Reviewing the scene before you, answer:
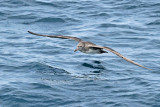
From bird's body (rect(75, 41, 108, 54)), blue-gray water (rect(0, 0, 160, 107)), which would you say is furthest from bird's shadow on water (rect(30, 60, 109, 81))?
bird's body (rect(75, 41, 108, 54))

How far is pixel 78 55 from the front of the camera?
15.1 meters

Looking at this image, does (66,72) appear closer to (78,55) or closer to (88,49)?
(88,49)

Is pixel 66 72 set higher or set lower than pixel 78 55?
lower

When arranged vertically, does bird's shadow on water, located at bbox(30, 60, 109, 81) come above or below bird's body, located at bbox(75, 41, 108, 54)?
below

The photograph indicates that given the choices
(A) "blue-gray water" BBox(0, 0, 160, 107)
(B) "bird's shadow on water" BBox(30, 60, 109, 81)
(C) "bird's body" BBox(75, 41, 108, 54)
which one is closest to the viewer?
(A) "blue-gray water" BBox(0, 0, 160, 107)

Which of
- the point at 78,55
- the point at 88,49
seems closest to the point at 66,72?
the point at 88,49

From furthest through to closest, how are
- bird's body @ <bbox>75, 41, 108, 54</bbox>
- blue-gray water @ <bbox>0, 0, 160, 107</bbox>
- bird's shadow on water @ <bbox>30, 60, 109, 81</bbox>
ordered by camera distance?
bird's body @ <bbox>75, 41, 108, 54</bbox> < bird's shadow on water @ <bbox>30, 60, 109, 81</bbox> < blue-gray water @ <bbox>0, 0, 160, 107</bbox>

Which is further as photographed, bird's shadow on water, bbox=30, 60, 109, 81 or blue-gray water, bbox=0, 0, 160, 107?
bird's shadow on water, bbox=30, 60, 109, 81

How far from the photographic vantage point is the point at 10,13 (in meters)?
19.8

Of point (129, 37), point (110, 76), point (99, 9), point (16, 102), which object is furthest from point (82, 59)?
point (99, 9)

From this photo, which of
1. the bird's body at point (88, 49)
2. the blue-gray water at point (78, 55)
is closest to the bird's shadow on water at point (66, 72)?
the blue-gray water at point (78, 55)

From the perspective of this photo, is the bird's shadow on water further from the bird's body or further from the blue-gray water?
the bird's body

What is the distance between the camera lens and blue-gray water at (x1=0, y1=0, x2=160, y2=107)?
10.8 metres

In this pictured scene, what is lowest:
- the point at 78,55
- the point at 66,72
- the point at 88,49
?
the point at 66,72
